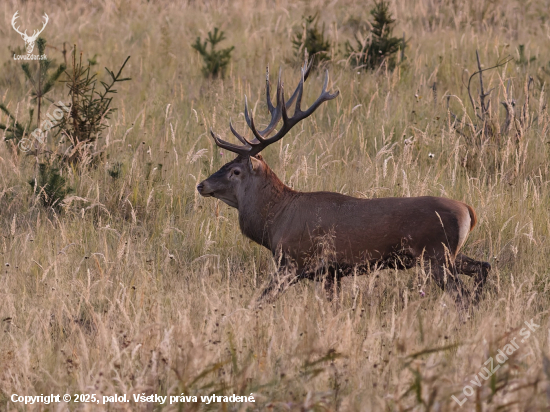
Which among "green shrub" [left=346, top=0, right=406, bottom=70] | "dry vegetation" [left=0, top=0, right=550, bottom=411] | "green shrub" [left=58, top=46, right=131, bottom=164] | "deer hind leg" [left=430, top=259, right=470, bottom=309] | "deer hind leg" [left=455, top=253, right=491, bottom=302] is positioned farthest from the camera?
"green shrub" [left=346, top=0, right=406, bottom=70]

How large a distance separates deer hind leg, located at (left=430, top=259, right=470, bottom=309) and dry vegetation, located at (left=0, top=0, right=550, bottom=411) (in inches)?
4.5

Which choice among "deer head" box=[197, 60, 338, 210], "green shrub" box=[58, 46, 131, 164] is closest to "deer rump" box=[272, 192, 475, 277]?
"deer head" box=[197, 60, 338, 210]

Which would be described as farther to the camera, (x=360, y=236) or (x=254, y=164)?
(x=254, y=164)

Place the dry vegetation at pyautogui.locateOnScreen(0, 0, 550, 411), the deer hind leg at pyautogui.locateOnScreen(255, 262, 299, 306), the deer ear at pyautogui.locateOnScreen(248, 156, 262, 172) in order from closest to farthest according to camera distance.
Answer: the dry vegetation at pyautogui.locateOnScreen(0, 0, 550, 411), the deer hind leg at pyautogui.locateOnScreen(255, 262, 299, 306), the deer ear at pyautogui.locateOnScreen(248, 156, 262, 172)

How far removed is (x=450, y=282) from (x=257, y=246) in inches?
71.0

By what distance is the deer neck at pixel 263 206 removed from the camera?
18.9 feet

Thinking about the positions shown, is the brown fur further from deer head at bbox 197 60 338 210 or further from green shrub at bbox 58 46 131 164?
green shrub at bbox 58 46 131 164

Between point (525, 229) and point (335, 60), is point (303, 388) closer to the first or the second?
point (525, 229)

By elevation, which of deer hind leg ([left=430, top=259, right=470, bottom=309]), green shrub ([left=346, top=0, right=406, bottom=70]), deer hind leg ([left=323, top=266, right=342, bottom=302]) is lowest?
deer hind leg ([left=323, top=266, right=342, bottom=302])

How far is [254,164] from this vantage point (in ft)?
19.4

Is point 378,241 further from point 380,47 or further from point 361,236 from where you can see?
point 380,47

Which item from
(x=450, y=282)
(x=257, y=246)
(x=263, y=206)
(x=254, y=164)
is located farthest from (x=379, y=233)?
(x=257, y=246)

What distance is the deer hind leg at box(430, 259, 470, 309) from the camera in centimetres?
496

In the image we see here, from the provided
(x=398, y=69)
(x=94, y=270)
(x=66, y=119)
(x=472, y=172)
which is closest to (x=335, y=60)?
(x=398, y=69)
